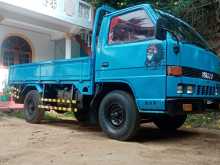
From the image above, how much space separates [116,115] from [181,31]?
2.13m

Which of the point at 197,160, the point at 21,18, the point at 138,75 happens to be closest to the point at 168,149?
the point at 197,160

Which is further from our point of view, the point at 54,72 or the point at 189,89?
the point at 54,72

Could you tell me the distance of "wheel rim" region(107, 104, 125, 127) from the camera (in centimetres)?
769

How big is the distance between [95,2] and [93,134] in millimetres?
8714

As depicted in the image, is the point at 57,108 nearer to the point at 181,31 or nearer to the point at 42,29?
the point at 181,31

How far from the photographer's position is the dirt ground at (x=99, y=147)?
5949mm

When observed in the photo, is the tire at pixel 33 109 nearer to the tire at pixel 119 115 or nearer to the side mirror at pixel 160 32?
the tire at pixel 119 115

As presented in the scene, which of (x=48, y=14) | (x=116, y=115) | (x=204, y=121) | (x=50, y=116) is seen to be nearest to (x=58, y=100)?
(x=116, y=115)

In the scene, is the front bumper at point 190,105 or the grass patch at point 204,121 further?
the grass patch at point 204,121

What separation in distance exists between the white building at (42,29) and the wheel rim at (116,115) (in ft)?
24.2

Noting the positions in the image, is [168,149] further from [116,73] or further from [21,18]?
[21,18]

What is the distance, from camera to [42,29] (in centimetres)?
1784

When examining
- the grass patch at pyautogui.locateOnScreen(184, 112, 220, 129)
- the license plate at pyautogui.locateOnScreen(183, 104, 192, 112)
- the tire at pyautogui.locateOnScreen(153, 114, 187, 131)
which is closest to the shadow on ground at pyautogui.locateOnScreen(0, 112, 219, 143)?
the tire at pyautogui.locateOnScreen(153, 114, 187, 131)

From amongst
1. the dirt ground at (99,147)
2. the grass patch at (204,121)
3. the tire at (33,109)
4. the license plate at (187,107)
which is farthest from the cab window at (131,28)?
the grass patch at (204,121)
